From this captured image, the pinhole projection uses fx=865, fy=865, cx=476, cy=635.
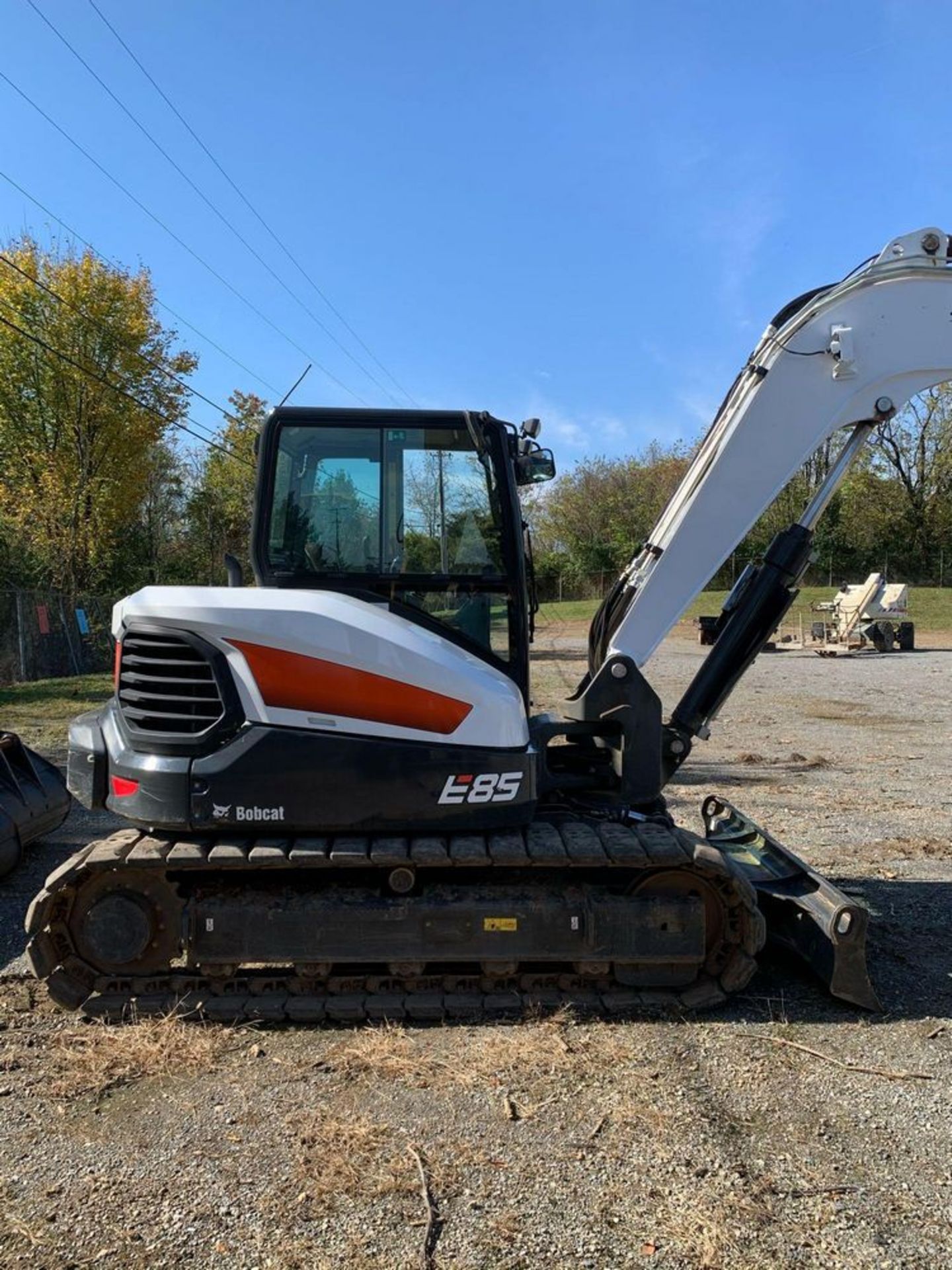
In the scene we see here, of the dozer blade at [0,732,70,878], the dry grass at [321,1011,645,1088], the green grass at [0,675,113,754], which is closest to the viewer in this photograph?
the dry grass at [321,1011,645,1088]

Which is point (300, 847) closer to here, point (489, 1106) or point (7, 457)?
point (489, 1106)

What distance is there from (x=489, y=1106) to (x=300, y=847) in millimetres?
1357

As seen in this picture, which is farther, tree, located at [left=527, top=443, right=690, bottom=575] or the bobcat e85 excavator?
tree, located at [left=527, top=443, right=690, bottom=575]

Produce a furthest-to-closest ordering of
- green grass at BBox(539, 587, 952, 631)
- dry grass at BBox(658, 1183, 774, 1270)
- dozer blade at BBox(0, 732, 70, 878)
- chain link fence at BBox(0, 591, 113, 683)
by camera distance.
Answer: green grass at BBox(539, 587, 952, 631) < chain link fence at BBox(0, 591, 113, 683) < dozer blade at BBox(0, 732, 70, 878) < dry grass at BBox(658, 1183, 774, 1270)

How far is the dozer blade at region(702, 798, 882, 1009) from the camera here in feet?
13.1

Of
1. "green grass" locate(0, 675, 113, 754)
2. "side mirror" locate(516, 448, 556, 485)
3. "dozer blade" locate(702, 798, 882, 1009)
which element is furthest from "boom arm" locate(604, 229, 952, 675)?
"green grass" locate(0, 675, 113, 754)

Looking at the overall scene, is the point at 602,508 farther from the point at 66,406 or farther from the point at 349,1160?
the point at 349,1160

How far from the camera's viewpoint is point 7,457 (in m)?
25.3

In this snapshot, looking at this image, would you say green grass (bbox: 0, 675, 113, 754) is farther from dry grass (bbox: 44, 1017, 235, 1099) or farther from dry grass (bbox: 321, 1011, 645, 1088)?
dry grass (bbox: 321, 1011, 645, 1088)

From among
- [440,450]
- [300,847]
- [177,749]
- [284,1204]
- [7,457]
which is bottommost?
[284,1204]

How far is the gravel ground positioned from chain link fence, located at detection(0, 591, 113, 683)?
15.6m

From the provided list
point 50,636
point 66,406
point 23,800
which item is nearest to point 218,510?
point 66,406

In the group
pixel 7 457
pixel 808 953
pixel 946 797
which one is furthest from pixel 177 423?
pixel 808 953

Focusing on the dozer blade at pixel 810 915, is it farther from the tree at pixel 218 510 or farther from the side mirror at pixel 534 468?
the tree at pixel 218 510
